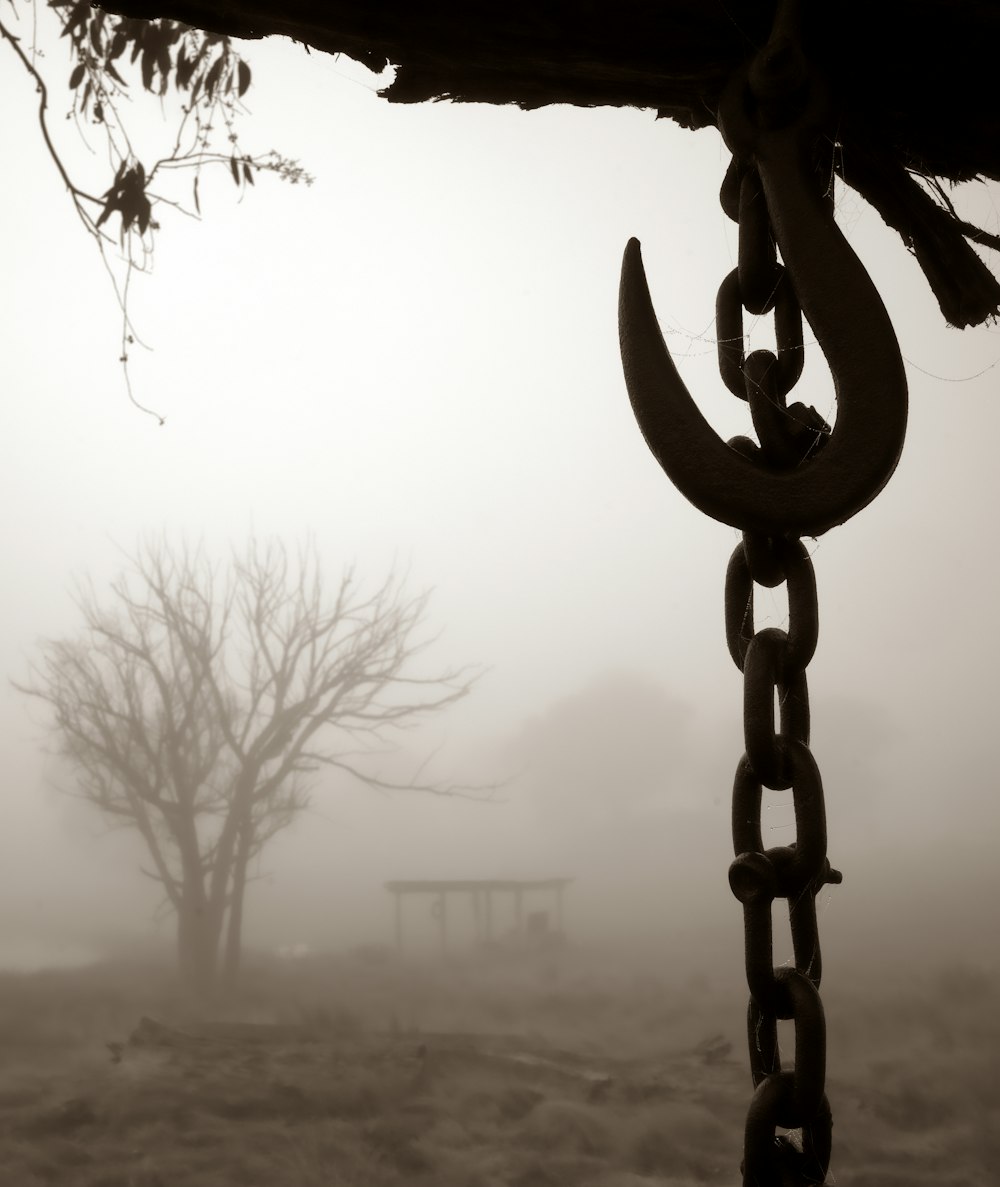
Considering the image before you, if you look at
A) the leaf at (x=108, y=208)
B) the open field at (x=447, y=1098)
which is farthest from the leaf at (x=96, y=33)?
the open field at (x=447, y=1098)

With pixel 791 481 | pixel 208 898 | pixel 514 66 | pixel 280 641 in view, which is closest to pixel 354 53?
pixel 514 66

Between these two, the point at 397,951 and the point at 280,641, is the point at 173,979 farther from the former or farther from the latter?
the point at 280,641

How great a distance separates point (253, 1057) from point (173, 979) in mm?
1346

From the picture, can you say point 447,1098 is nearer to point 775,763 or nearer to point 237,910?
point 237,910

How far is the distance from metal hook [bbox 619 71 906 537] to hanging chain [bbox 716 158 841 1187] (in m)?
0.02

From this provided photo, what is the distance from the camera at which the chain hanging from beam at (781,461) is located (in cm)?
51

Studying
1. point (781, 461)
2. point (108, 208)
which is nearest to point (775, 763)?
point (781, 461)

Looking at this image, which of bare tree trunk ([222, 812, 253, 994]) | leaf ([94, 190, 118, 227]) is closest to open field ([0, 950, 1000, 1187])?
bare tree trunk ([222, 812, 253, 994])

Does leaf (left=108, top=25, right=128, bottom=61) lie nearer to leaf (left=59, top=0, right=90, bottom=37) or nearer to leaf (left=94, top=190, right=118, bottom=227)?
leaf (left=59, top=0, right=90, bottom=37)

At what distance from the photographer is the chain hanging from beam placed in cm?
51

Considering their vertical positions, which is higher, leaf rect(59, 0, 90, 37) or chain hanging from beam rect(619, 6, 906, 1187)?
leaf rect(59, 0, 90, 37)

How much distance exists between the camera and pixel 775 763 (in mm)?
532

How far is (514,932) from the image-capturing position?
563cm

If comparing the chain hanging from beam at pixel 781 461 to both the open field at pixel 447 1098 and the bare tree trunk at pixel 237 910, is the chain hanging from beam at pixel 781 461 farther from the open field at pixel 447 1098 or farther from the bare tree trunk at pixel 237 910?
the bare tree trunk at pixel 237 910
